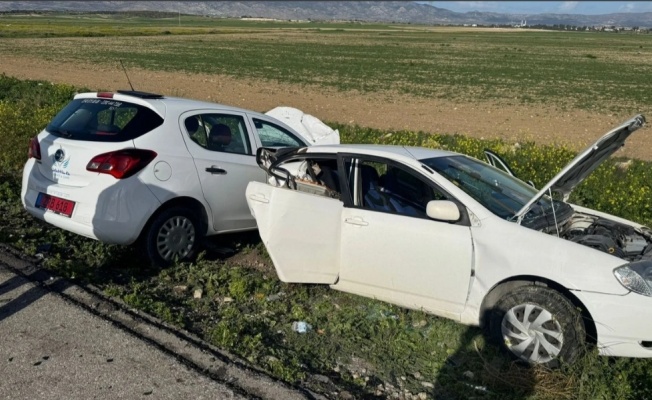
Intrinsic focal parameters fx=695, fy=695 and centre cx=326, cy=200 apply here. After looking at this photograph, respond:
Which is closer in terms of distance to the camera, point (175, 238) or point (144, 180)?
point (144, 180)

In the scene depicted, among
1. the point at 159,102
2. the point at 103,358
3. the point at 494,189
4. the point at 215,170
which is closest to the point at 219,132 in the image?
the point at 215,170

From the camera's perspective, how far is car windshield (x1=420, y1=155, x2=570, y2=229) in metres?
5.48

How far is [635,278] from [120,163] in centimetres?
441

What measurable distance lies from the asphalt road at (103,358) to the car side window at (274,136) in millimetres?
2815

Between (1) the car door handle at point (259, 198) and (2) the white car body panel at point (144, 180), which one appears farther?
(2) the white car body panel at point (144, 180)

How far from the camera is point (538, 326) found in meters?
4.93

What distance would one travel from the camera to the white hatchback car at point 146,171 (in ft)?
21.0

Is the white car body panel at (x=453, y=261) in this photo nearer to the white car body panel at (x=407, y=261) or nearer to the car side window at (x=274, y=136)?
the white car body panel at (x=407, y=261)

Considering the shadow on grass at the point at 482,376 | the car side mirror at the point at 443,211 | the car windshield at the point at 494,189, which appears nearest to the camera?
the shadow on grass at the point at 482,376

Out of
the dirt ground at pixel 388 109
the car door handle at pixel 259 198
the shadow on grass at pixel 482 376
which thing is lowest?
the dirt ground at pixel 388 109

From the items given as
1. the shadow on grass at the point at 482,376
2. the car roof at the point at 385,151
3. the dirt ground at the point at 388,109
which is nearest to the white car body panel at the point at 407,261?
the shadow on grass at the point at 482,376

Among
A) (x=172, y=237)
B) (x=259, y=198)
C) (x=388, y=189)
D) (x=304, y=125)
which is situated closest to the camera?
(x=259, y=198)

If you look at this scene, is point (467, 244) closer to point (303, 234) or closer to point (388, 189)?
point (388, 189)

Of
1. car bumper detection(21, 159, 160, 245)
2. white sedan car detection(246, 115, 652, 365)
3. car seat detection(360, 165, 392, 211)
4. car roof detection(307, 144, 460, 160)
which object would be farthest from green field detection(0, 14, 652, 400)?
car roof detection(307, 144, 460, 160)
